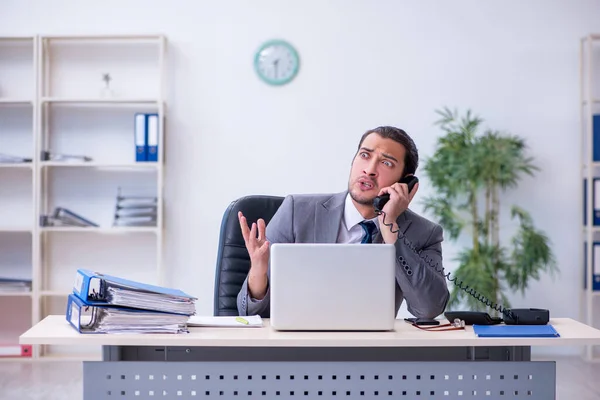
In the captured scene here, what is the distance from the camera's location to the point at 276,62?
492 cm

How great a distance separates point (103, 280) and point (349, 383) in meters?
0.69

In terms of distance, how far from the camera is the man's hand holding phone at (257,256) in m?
2.24

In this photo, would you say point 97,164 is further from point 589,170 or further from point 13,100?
point 589,170

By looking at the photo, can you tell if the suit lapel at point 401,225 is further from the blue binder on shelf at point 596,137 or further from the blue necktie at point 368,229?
the blue binder on shelf at point 596,137

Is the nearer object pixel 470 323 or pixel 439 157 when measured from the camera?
pixel 470 323

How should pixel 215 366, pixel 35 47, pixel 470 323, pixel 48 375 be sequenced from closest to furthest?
pixel 215 366
pixel 470 323
pixel 48 375
pixel 35 47

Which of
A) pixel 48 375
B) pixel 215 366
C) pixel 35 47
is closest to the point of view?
pixel 215 366

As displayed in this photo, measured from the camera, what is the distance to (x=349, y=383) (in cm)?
193

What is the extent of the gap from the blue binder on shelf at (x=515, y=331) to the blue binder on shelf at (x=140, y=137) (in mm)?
3094

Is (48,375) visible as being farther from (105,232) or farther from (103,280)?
(103,280)

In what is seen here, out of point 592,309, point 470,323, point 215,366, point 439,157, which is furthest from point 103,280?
point 592,309

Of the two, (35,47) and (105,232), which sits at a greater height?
(35,47)

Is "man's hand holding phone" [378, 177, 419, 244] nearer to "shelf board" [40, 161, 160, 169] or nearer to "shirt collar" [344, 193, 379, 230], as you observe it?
"shirt collar" [344, 193, 379, 230]

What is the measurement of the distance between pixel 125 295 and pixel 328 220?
0.90m
